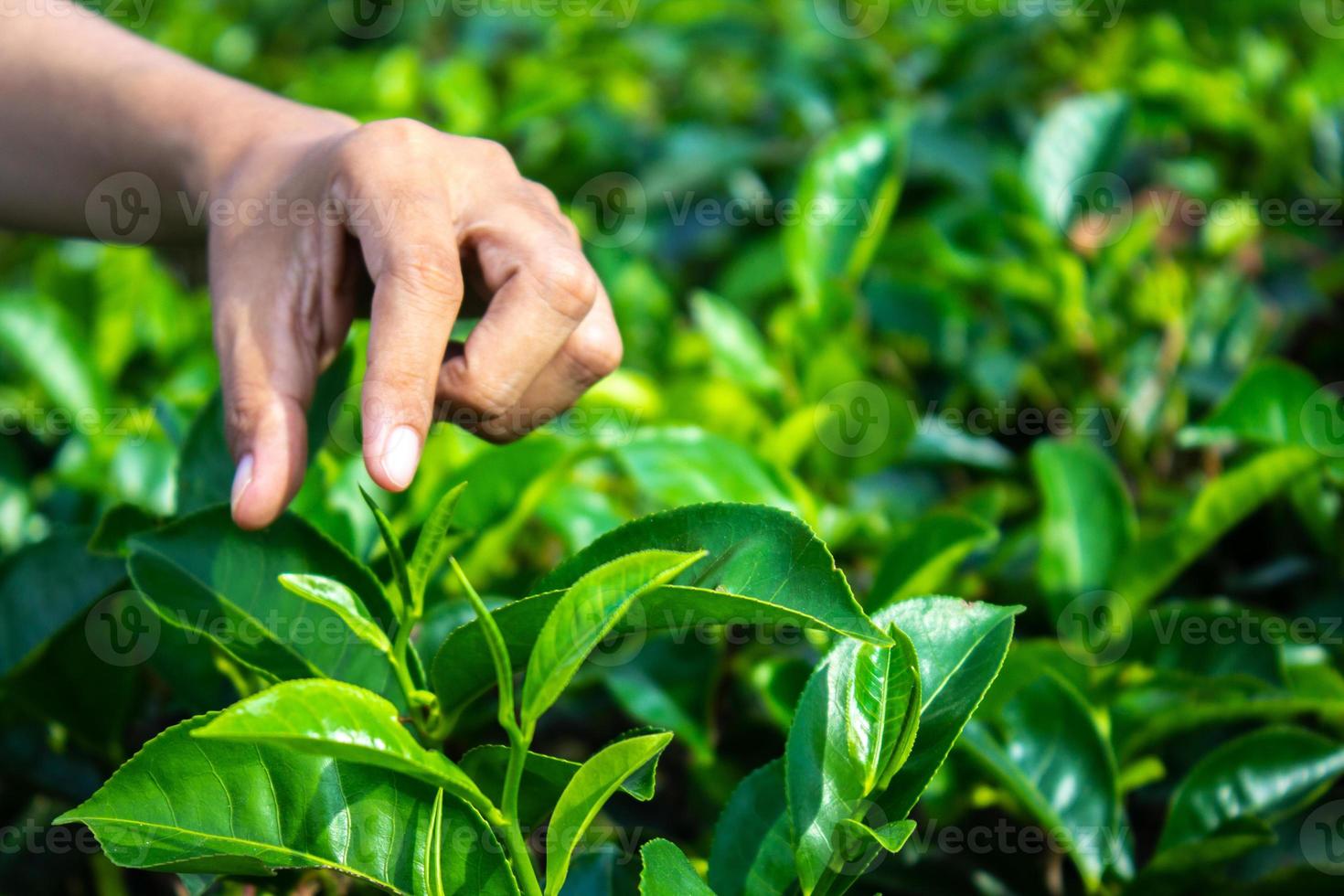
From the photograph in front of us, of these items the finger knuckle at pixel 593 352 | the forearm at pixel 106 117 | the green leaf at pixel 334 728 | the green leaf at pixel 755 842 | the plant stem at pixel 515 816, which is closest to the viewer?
the green leaf at pixel 334 728

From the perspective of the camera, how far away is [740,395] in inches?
56.2

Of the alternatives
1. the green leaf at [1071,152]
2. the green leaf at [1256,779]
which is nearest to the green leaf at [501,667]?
the green leaf at [1256,779]

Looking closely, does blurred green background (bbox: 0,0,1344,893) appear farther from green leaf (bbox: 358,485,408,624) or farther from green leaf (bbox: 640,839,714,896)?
green leaf (bbox: 640,839,714,896)

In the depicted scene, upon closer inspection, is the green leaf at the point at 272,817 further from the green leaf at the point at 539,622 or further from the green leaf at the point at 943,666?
the green leaf at the point at 943,666

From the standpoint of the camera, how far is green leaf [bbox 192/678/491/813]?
0.56 metres

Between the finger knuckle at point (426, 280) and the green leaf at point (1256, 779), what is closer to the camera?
the finger knuckle at point (426, 280)

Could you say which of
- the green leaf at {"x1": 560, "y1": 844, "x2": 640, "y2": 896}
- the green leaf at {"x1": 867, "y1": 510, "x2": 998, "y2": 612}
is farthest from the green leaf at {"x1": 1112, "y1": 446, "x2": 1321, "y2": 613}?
the green leaf at {"x1": 560, "y1": 844, "x2": 640, "y2": 896}

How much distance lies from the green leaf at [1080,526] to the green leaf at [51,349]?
1217mm

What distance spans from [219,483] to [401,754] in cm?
47

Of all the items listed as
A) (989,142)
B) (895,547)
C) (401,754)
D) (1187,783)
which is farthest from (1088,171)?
(401,754)

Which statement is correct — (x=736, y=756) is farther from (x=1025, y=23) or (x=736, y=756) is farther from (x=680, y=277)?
(x=1025, y=23)

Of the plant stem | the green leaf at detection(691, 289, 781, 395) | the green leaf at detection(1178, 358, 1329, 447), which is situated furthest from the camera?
the green leaf at detection(691, 289, 781, 395)

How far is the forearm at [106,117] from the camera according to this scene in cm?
102

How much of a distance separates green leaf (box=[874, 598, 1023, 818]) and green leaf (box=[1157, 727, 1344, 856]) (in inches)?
12.2
